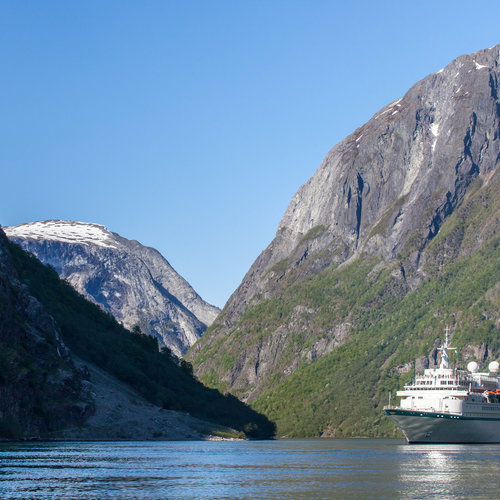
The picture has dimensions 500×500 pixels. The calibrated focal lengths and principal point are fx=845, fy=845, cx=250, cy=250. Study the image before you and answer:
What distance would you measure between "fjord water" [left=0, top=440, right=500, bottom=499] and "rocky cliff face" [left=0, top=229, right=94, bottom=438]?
1731 cm

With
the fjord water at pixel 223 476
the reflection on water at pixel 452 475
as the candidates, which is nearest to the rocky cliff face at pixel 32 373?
the fjord water at pixel 223 476

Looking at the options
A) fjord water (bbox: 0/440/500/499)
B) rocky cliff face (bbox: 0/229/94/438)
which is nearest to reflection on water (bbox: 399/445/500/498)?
fjord water (bbox: 0/440/500/499)

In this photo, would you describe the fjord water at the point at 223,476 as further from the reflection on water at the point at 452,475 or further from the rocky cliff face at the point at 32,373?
the rocky cliff face at the point at 32,373

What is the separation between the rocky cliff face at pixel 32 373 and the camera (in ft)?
523

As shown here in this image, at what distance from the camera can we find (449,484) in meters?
95.6

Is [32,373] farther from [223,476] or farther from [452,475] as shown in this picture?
[452,475]

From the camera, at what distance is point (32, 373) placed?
170 meters

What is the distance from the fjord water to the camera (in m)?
82.8

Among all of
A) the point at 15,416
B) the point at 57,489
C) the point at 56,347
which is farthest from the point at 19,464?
the point at 56,347

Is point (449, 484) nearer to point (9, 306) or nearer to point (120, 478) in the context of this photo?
point (120, 478)

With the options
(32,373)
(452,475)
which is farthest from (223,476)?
(32,373)

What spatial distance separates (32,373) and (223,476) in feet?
259

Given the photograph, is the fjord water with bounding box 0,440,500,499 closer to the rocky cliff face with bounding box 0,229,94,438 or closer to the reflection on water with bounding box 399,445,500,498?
the reflection on water with bounding box 399,445,500,498

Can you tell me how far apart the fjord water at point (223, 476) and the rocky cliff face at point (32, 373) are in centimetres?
1731
